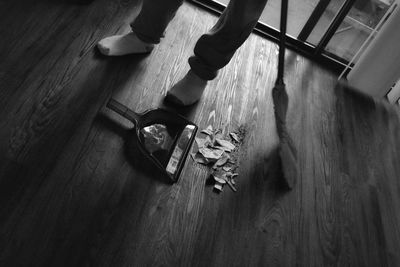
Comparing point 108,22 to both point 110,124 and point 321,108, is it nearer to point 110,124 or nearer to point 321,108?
point 110,124

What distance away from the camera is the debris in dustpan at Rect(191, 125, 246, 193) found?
3.74ft

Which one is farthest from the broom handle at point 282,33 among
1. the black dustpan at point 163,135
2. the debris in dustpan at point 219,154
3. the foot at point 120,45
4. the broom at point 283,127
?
the foot at point 120,45

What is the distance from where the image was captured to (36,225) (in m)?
0.86

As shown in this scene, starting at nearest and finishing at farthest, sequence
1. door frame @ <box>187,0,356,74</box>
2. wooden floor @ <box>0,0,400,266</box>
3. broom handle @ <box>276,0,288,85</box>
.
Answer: wooden floor @ <box>0,0,400,266</box>, broom handle @ <box>276,0,288,85</box>, door frame @ <box>187,0,356,74</box>

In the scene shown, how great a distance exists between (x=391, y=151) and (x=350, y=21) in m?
0.74

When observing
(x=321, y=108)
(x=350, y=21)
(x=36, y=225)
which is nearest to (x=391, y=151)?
(x=321, y=108)

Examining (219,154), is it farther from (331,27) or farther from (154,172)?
(331,27)

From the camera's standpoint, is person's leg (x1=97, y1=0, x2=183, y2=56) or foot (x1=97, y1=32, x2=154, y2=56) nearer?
person's leg (x1=97, y1=0, x2=183, y2=56)

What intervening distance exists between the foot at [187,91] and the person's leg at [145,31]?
0.64 ft

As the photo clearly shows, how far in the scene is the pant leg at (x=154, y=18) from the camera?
1193 mm

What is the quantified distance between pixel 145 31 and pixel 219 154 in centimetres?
51

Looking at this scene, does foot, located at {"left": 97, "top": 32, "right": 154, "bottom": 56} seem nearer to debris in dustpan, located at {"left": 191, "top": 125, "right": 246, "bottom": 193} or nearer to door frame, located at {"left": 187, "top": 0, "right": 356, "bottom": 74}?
debris in dustpan, located at {"left": 191, "top": 125, "right": 246, "bottom": 193}

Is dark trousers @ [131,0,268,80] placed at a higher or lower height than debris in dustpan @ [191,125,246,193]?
higher

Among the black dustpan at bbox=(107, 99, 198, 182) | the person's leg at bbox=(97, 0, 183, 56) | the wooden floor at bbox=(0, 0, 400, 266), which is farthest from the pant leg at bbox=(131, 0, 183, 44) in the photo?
the black dustpan at bbox=(107, 99, 198, 182)
